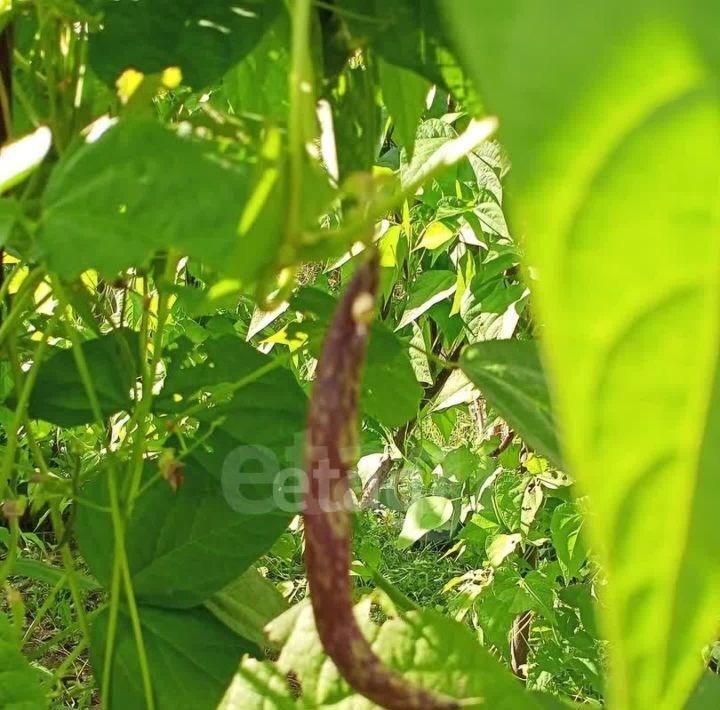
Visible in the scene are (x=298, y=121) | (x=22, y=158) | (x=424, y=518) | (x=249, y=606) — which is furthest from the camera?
(x=424, y=518)

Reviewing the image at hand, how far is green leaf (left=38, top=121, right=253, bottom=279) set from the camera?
0.28 meters

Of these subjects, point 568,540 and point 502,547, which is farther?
point 502,547

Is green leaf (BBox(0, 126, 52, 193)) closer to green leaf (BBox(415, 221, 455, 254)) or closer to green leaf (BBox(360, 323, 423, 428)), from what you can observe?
green leaf (BBox(360, 323, 423, 428))

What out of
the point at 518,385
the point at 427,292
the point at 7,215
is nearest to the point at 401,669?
the point at 518,385

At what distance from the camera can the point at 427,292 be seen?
3.70 ft

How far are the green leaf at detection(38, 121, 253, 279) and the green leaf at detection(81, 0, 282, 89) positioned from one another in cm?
7

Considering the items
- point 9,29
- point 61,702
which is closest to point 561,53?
point 9,29

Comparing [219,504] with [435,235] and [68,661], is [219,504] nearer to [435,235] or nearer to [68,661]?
[68,661]

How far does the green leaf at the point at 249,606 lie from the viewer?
521 mm

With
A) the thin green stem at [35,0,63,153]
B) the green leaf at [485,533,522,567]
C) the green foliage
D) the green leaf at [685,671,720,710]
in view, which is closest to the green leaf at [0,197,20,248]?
the green foliage

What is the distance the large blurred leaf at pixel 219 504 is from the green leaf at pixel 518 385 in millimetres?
135

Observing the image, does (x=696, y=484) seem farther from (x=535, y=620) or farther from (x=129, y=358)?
(x=535, y=620)

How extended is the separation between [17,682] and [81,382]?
7.6 inches

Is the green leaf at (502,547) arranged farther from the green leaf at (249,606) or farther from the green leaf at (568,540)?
the green leaf at (249,606)
